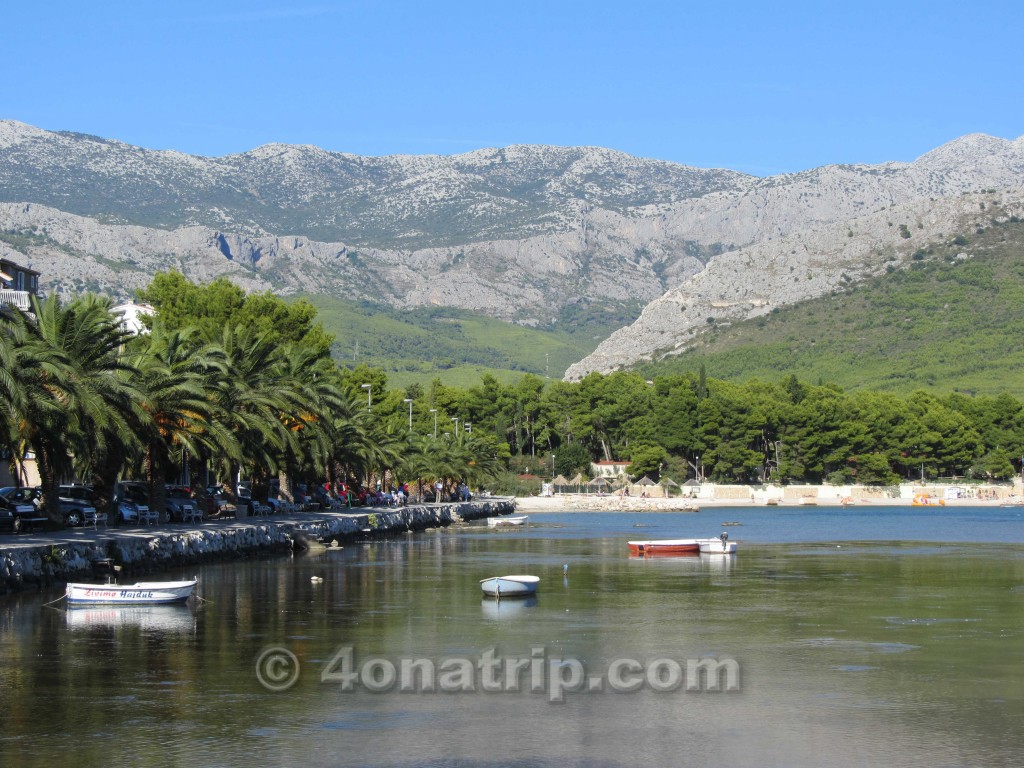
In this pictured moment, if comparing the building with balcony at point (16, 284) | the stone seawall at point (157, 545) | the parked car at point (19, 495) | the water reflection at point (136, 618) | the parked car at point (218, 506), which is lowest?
the water reflection at point (136, 618)

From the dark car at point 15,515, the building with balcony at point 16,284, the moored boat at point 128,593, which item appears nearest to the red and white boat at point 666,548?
the dark car at point 15,515

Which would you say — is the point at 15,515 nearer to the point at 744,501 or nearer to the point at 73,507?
the point at 73,507

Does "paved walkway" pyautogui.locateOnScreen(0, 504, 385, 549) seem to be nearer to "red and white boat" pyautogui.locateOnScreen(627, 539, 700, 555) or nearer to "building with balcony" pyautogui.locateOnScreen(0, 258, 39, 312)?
"red and white boat" pyautogui.locateOnScreen(627, 539, 700, 555)

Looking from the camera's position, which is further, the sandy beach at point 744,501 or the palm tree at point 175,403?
the sandy beach at point 744,501

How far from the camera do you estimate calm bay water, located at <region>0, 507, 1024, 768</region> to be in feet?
66.4

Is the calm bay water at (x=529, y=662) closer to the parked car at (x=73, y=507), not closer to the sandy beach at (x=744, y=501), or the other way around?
the parked car at (x=73, y=507)

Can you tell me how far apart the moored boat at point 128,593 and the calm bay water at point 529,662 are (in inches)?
24.1

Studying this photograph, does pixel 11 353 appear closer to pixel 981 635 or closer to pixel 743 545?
pixel 981 635

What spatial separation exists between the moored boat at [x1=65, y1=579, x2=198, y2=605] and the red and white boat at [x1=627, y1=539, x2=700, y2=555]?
32.2 metres

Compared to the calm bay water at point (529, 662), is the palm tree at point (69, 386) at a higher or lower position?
higher

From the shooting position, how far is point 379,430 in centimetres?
9869

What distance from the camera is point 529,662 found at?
2825 cm

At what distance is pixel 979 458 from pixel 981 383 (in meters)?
19.3

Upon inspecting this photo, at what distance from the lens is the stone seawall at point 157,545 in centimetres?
3981
